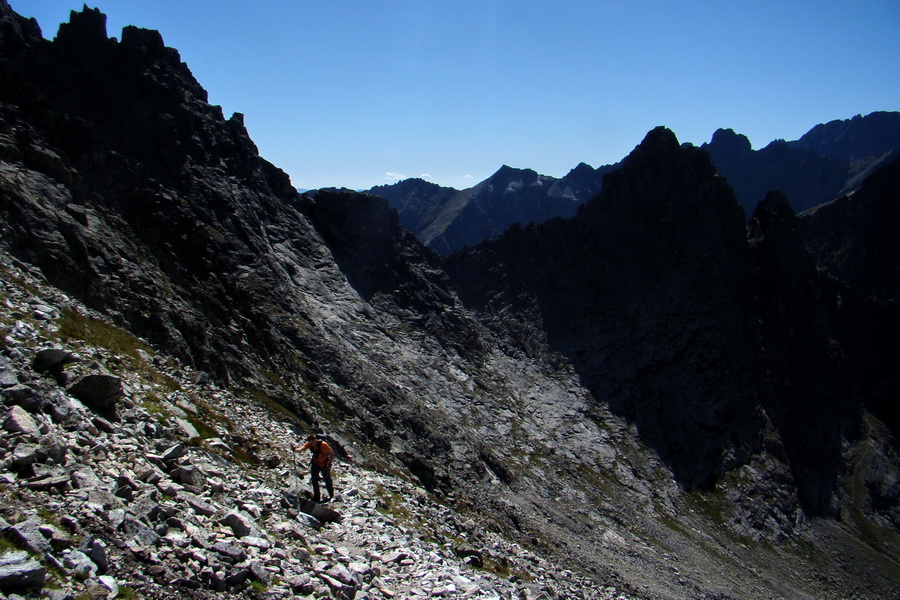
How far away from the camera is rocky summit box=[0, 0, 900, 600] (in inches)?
597

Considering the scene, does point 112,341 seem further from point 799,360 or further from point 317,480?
point 799,360

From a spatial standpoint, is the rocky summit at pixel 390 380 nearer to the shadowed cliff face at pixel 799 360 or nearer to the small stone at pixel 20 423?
the small stone at pixel 20 423

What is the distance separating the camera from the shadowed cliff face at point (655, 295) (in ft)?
300

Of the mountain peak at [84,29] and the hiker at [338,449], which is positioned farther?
the mountain peak at [84,29]

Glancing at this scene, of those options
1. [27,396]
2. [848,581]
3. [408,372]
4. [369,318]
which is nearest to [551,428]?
[408,372]

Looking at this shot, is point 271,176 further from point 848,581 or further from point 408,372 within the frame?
point 848,581

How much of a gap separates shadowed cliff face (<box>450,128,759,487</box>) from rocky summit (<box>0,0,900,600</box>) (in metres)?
0.52

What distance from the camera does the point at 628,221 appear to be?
11669cm

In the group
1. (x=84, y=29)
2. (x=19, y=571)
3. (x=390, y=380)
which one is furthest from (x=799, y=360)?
(x=84, y=29)

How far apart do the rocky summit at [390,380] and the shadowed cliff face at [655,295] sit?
0.52 m

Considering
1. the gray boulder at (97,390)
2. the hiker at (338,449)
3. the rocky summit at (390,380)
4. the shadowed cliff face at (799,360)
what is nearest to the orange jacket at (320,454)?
the rocky summit at (390,380)

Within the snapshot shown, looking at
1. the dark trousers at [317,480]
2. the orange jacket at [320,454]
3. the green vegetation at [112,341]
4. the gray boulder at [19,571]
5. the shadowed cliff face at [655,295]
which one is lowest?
the dark trousers at [317,480]

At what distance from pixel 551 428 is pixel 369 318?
32.9 metres

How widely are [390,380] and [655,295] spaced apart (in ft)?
208
